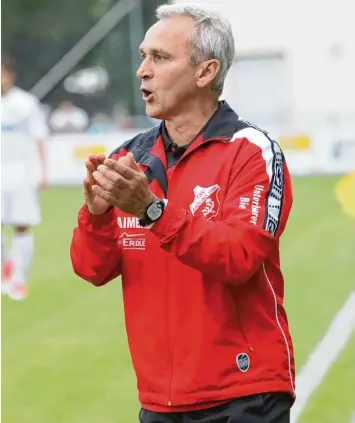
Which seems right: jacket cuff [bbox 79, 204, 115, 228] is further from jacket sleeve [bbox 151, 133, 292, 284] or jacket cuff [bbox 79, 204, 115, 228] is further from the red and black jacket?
jacket sleeve [bbox 151, 133, 292, 284]

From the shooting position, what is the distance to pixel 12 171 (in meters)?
11.9

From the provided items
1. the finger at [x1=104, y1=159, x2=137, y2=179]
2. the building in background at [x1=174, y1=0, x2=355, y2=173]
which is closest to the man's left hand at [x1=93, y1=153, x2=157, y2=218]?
the finger at [x1=104, y1=159, x2=137, y2=179]

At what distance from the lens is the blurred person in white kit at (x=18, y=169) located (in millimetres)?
11141

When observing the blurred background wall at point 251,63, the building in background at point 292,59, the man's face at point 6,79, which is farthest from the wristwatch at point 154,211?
the building in background at point 292,59

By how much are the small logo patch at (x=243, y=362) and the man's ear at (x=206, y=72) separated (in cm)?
83

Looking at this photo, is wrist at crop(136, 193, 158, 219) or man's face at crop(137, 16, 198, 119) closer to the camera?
wrist at crop(136, 193, 158, 219)

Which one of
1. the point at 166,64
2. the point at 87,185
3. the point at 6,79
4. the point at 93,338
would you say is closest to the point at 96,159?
the point at 87,185

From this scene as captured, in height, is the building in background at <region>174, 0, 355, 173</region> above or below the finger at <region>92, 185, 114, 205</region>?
below

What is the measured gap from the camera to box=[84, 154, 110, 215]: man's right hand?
3.13 m

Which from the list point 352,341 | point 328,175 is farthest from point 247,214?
point 328,175

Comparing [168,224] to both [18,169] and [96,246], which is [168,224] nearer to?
[96,246]

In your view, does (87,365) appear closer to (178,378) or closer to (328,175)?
(178,378)

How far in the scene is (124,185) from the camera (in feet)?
9.79

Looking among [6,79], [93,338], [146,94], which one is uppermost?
[146,94]
